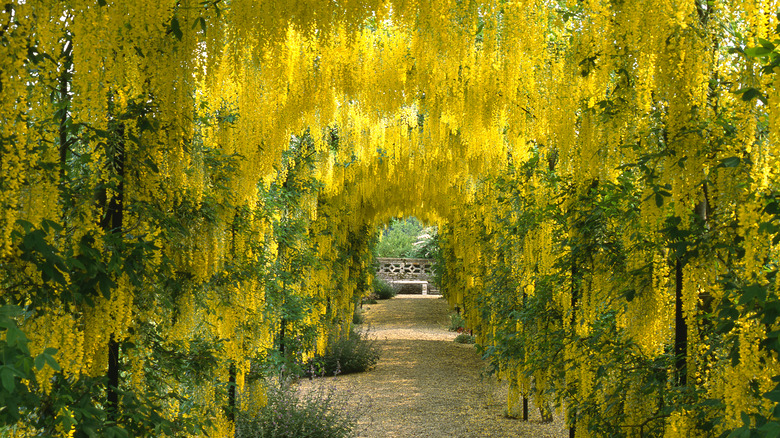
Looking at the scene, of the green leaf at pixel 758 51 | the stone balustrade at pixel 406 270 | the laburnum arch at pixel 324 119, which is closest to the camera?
the green leaf at pixel 758 51

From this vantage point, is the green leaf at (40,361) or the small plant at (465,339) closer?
the green leaf at (40,361)

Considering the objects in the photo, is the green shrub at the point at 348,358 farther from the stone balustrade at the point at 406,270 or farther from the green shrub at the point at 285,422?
the stone balustrade at the point at 406,270

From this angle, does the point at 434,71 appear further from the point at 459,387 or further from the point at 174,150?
the point at 459,387

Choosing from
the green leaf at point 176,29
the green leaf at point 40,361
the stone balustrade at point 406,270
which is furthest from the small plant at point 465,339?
the green leaf at point 40,361

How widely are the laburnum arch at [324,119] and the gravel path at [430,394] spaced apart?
6.38 ft

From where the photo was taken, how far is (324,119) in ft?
15.9

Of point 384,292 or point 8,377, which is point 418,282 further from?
point 8,377

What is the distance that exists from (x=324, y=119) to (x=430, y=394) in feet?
15.8

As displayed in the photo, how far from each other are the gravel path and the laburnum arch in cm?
194

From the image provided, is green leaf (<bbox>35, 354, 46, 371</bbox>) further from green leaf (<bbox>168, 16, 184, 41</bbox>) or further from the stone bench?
the stone bench

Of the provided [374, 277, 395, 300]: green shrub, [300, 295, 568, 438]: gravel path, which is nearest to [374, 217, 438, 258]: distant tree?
[374, 277, 395, 300]: green shrub

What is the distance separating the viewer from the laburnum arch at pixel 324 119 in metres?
1.76

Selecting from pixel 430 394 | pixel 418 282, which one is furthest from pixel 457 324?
pixel 418 282

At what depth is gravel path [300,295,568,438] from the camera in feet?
20.8
